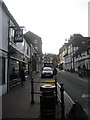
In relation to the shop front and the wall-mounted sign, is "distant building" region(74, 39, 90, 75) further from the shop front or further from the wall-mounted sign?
the wall-mounted sign

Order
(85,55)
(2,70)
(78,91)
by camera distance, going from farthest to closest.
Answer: (85,55), (78,91), (2,70)


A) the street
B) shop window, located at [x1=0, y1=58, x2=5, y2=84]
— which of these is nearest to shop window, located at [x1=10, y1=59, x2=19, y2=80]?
shop window, located at [x1=0, y1=58, x2=5, y2=84]

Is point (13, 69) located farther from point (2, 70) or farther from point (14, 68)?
point (2, 70)

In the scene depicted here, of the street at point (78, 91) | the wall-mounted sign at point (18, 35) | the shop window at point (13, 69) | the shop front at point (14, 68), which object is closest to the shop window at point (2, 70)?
the shop front at point (14, 68)

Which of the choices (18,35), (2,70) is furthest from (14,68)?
(2,70)

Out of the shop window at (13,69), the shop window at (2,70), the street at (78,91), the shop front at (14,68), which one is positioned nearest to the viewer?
the street at (78,91)

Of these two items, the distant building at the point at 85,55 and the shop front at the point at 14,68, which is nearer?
the shop front at the point at 14,68

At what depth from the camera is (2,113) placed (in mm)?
7941

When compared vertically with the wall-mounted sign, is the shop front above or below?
below

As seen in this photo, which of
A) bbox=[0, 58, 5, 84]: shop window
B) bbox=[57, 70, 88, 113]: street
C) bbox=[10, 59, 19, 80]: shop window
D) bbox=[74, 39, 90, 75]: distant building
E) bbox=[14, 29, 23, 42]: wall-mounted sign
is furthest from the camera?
bbox=[74, 39, 90, 75]: distant building

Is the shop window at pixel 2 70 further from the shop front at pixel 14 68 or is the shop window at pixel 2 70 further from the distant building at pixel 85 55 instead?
the distant building at pixel 85 55

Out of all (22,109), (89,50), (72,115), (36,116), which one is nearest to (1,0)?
(22,109)

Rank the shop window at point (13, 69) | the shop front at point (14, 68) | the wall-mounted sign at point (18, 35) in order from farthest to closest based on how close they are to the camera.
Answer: the shop window at point (13, 69) → the shop front at point (14, 68) → the wall-mounted sign at point (18, 35)

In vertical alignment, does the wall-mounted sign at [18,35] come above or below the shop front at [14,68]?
above
